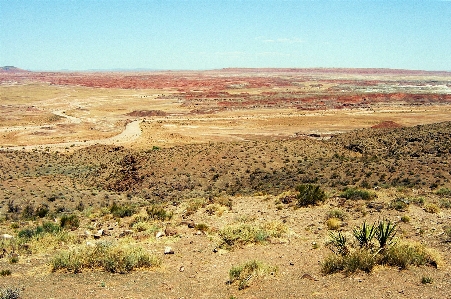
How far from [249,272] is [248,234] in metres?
3.06

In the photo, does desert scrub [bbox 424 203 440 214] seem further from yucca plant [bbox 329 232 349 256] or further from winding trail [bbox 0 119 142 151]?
winding trail [bbox 0 119 142 151]

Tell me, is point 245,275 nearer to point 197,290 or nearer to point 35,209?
point 197,290

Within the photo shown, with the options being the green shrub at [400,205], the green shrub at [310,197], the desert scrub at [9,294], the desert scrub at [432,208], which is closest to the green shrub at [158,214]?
the green shrub at [310,197]

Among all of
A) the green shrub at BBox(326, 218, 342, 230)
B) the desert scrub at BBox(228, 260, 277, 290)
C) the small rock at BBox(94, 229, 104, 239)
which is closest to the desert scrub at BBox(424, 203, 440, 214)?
the green shrub at BBox(326, 218, 342, 230)

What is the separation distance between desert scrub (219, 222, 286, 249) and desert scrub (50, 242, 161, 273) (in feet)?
8.40

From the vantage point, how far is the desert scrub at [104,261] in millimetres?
10219

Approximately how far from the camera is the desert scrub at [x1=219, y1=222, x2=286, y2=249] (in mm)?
12164

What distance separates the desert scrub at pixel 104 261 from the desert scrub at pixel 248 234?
8.40 feet

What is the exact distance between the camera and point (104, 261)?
1030cm

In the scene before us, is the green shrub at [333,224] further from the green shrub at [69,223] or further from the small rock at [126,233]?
the green shrub at [69,223]

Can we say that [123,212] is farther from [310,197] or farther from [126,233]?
[310,197]

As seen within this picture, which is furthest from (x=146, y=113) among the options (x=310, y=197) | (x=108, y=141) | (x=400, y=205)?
(x=400, y=205)

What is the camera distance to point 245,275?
9227 mm

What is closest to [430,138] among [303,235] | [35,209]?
[303,235]
